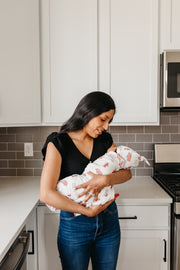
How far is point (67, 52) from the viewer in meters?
1.78

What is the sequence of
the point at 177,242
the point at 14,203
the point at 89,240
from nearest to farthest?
the point at 89,240 → the point at 14,203 → the point at 177,242

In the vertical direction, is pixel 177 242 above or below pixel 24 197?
below

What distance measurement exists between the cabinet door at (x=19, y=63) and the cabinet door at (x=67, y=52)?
7cm

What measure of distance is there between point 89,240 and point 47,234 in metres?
0.52

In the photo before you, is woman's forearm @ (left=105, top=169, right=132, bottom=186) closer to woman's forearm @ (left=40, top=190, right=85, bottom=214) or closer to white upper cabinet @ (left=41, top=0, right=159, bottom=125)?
woman's forearm @ (left=40, top=190, right=85, bottom=214)

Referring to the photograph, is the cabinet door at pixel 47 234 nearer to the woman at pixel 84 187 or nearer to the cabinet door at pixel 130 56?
the woman at pixel 84 187

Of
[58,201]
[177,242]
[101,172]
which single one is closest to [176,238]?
[177,242]

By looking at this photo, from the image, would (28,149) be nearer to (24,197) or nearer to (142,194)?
(24,197)

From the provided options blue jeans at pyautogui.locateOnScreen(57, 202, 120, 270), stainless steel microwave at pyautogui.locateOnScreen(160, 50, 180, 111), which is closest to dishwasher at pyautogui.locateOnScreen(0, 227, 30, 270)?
blue jeans at pyautogui.locateOnScreen(57, 202, 120, 270)

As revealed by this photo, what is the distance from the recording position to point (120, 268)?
5.48 ft

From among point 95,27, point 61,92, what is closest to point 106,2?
point 95,27

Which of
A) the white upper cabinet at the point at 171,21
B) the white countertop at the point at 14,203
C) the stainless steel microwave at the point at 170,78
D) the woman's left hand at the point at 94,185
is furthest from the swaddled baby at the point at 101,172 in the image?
the white upper cabinet at the point at 171,21

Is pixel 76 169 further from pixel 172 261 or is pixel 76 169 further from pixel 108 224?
pixel 172 261

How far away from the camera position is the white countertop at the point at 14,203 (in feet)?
3.50
